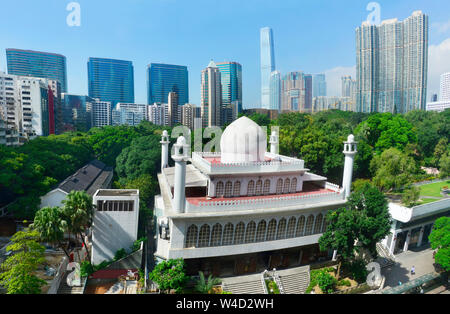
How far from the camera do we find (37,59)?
260 ft

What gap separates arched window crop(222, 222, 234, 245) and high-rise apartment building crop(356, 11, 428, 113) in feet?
125

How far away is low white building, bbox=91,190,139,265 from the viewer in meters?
18.7

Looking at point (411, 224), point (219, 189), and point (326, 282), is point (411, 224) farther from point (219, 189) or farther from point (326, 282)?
point (219, 189)

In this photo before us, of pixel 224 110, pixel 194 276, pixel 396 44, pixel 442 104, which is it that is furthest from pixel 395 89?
pixel 442 104

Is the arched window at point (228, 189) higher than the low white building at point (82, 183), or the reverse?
the arched window at point (228, 189)

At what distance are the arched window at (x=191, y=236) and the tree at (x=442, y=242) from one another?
17295 mm

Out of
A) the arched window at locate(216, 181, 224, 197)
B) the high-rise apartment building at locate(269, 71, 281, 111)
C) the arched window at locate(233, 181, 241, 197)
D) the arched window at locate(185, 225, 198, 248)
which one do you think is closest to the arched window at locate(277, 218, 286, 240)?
the arched window at locate(233, 181, 241, 197)

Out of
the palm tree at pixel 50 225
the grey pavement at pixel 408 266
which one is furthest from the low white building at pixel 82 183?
the grey pavement at pixel 408 266

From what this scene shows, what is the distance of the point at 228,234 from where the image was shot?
52.3 ft

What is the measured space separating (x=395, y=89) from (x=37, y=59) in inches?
3692

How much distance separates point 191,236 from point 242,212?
3.27m

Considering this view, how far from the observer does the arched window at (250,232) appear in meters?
16.2

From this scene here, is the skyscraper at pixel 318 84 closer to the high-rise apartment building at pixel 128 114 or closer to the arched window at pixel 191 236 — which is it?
the high-rise apartment building at pixel 128 114

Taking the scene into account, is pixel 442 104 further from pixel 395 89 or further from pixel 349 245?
pixel 349 245
